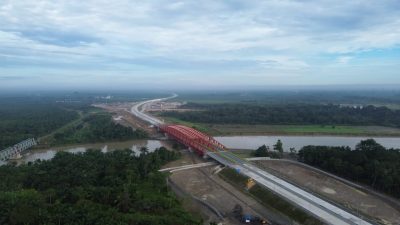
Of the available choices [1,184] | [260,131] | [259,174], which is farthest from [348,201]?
[260,131]

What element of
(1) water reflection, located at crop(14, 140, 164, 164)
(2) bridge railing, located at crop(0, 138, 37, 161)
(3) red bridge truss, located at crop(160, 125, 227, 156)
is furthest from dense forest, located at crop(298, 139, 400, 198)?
(2) bridge railing, located at crop(0, 138, 37, 161)

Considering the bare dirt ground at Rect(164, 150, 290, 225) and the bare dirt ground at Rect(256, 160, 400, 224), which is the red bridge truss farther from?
the bare dirt ground at Rect(256, 160, 400, 224)

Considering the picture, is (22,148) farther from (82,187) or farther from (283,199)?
(283,199)

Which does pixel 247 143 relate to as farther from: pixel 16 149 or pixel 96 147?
pixel 16 149

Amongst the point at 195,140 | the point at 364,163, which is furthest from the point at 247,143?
the point at 364,163

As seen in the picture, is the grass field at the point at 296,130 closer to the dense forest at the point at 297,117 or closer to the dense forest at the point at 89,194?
the dense forest at the point at 297,117

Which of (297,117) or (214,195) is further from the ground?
(297,117)
